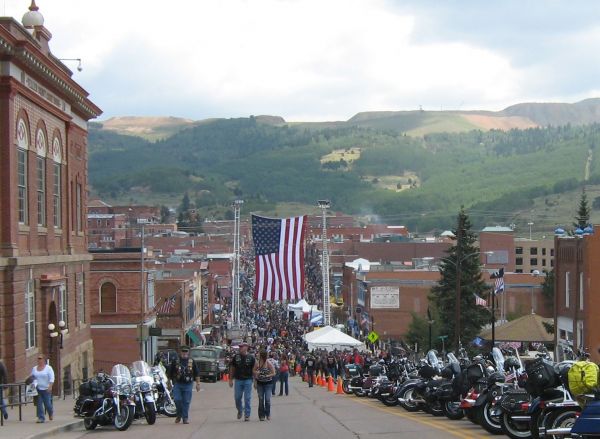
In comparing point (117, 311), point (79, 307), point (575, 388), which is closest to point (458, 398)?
point (575, 388)

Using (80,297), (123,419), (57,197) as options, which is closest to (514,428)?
(123,419)

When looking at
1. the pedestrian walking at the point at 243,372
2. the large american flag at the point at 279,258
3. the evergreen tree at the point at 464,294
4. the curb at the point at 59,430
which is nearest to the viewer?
the curb at the point at 59,430

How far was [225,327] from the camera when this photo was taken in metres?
106

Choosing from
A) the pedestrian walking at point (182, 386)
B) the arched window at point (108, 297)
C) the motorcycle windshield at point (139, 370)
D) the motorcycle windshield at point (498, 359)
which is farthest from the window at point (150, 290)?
the motorcycle windshield at point (498, 359)

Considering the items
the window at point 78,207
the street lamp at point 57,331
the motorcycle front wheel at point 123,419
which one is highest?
the window at point 78,207

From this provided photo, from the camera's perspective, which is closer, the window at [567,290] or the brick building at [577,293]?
the brick building at [577,293]

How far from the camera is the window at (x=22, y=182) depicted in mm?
32312

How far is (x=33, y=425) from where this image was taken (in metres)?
23.1

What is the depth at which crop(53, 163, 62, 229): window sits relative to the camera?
126 feet

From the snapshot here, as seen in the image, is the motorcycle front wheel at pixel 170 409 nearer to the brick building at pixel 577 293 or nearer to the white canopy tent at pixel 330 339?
the brick building at pixel 577 293

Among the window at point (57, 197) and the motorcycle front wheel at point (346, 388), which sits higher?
the window at point (57, 197)

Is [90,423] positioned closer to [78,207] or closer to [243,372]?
[243,372]

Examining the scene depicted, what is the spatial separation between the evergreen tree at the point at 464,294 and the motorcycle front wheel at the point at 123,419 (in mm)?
49933

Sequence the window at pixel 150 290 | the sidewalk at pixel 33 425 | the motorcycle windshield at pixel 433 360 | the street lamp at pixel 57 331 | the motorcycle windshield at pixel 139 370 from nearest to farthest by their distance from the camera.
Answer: the sidewalk at pixel 33 425
the motorcycle windshield at pixel 139 370
the motorcycle windshield at pixel 433 360
the street lamp at pixel 57 331
the window at pixel 150 290
